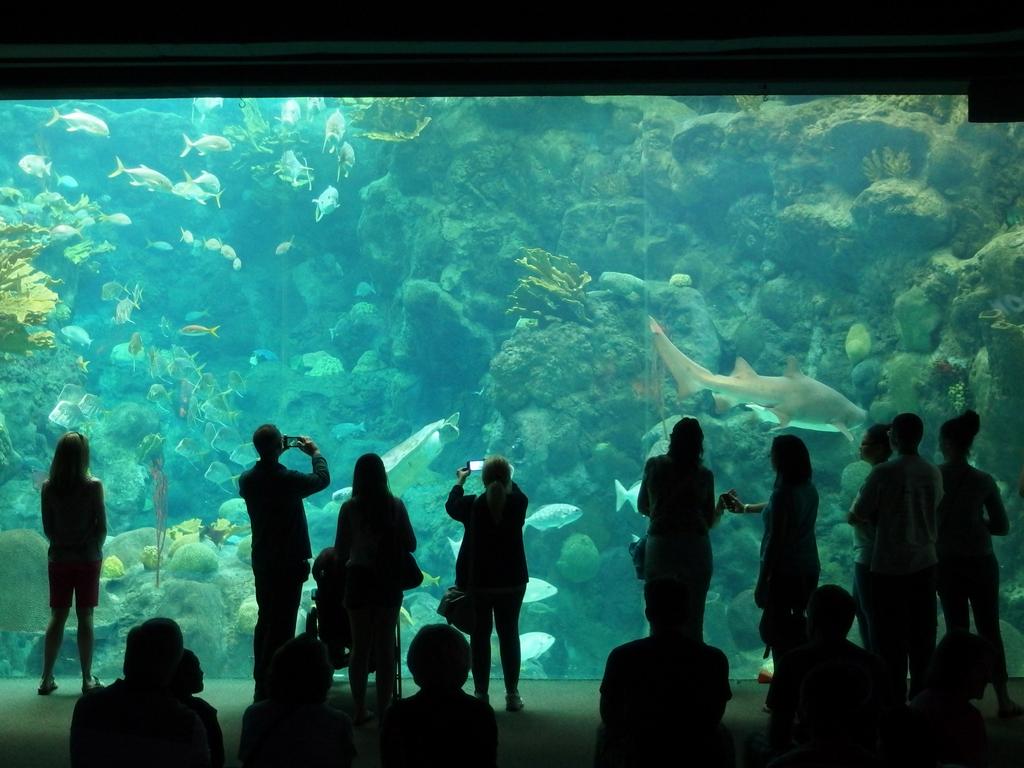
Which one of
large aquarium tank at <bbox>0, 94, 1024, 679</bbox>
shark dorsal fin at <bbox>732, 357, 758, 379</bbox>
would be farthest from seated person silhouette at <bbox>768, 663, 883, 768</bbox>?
shark dorsal fin at <bbox>732, 357, 758, 379</bbox>

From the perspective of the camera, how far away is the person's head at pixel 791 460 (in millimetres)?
4062

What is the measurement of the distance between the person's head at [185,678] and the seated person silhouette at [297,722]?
A: 17.4 inches

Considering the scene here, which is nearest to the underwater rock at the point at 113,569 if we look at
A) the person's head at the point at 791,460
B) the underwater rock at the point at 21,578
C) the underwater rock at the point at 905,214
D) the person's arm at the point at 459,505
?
the underwater rock at the point at 21,578

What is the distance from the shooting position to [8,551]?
1045 centimetres

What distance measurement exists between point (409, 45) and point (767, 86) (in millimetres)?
1910

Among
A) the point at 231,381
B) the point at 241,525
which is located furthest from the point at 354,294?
the point at 241,525

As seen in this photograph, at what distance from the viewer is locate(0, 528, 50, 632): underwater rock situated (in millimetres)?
10469

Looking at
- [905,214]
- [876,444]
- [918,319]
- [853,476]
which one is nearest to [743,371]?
[853,476]

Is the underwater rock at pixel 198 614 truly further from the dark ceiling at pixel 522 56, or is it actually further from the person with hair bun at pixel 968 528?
the person with hair bun at pixel 968 528

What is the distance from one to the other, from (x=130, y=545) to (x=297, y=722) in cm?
1405

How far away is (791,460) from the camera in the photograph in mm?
4066

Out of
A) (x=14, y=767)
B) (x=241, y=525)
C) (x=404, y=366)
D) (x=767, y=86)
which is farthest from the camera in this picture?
(x=404, y=366)

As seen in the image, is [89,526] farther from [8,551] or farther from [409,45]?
[8,551]

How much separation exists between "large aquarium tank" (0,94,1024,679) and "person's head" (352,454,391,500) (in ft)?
25.4
